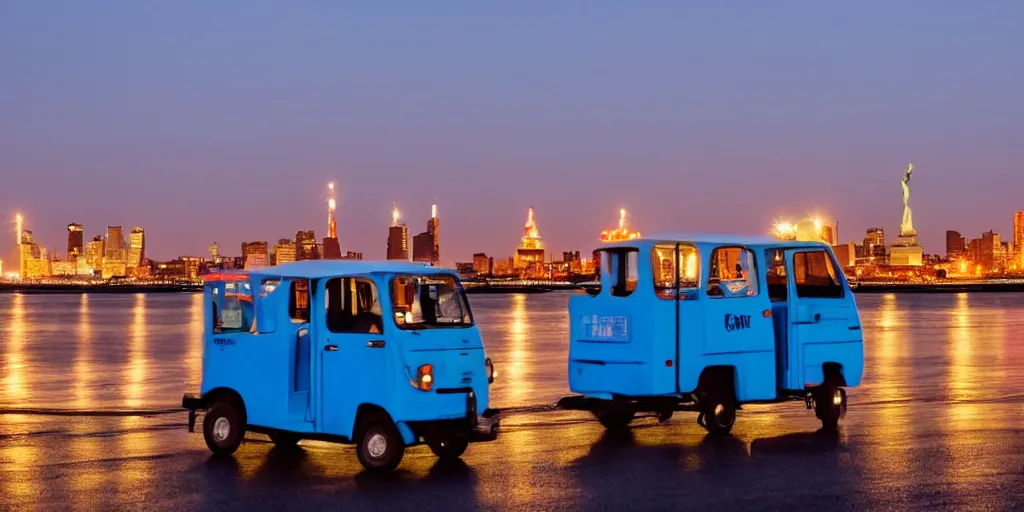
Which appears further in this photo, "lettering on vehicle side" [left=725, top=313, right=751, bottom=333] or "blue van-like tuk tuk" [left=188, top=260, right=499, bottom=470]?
"lettering on vehicle side" [left=725, top=313, right=751, bottom=333]

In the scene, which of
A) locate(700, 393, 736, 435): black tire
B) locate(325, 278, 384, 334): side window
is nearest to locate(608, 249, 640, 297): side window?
locate(700, 393, 736, 435): black tire

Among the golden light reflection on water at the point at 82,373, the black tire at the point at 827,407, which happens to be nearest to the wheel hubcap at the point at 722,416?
the black tire at the point at 827,407

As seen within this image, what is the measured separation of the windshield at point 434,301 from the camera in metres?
12.8

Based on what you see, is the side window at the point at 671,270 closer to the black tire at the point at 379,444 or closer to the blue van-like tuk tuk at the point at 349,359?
the blue van-like tuk tuk at the point at 349,359

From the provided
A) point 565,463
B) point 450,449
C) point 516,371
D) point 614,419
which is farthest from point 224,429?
point 516,371

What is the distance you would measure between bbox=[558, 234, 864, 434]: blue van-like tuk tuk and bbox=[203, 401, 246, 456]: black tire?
4.18m

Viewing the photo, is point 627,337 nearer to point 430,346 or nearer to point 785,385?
point 785,385

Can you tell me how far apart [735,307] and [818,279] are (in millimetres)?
1851

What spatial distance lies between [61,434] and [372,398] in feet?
17.8

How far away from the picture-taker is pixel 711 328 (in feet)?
49.4

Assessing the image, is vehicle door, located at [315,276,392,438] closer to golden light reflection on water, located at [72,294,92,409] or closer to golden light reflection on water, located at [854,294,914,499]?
golden light reflection on water, located at [854,294,914,499]

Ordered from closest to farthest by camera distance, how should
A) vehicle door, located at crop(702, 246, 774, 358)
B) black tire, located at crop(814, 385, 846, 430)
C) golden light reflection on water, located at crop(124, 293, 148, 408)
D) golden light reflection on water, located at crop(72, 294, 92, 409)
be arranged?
1. vehicle door, located at crop(702, 246, 774, 358)
2. black tire, located at crop(814, 385, 846, 430)
3. golden light reflection on water, located at crop(72, 294, 92, 409)
4. golden light reflection on water, located at crop(124, 293, 148, 408)

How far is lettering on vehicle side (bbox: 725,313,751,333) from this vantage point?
49.9ft

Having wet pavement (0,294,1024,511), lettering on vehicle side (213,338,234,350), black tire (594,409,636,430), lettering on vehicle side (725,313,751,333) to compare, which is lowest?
wet pavement (0,294,1024,511)
